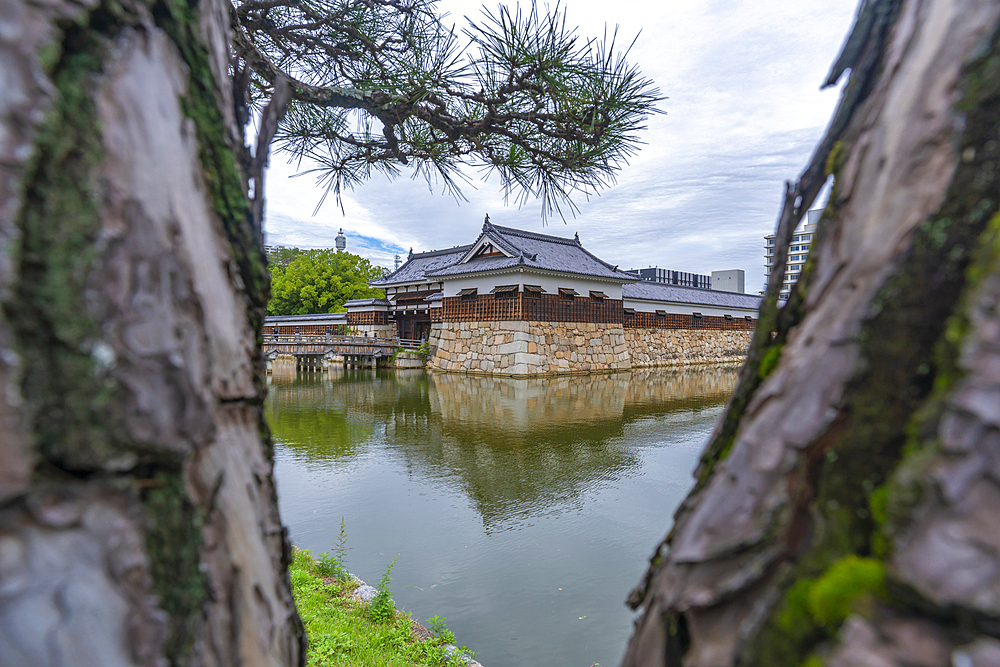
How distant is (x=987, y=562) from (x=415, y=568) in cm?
274

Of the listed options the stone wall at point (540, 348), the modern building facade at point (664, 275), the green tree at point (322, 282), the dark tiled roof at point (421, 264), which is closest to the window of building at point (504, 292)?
the stone wall at point (540, 348)

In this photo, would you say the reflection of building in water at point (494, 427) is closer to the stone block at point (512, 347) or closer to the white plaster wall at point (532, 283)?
the stone block at point (512, 347)

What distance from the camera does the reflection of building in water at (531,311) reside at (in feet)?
41.7

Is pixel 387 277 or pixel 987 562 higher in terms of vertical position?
pixel 387 277

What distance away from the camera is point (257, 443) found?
56 cm

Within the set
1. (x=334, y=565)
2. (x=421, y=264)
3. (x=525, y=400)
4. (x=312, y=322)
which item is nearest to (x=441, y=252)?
(x=421, y=264)

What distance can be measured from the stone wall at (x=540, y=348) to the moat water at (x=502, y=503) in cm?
448

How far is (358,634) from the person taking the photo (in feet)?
6.28

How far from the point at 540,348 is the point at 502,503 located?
905 cm

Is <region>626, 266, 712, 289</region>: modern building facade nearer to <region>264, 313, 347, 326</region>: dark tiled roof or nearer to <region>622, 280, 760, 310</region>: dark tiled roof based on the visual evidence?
<region>622, 280, 760, 310</region>: dark tiled roof

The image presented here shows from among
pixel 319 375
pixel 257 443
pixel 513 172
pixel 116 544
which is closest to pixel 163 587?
pixel 116 544

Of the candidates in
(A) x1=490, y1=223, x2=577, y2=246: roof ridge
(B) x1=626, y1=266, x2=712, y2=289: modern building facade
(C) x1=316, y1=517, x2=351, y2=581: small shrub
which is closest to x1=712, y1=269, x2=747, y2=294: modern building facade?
(B) x1=626, y1=266, x2=712, y2=289: modern building facade

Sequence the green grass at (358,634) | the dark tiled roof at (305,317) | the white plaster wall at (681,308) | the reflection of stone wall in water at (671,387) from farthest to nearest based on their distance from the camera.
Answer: the dark tiled roof at (305,317) → the white plaster wall at (681,308) → the reflection of stone wall in water at (671,387) → the green grass at (358,634)

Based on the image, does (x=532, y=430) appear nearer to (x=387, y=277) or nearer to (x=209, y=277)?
(x=209, y=277)
